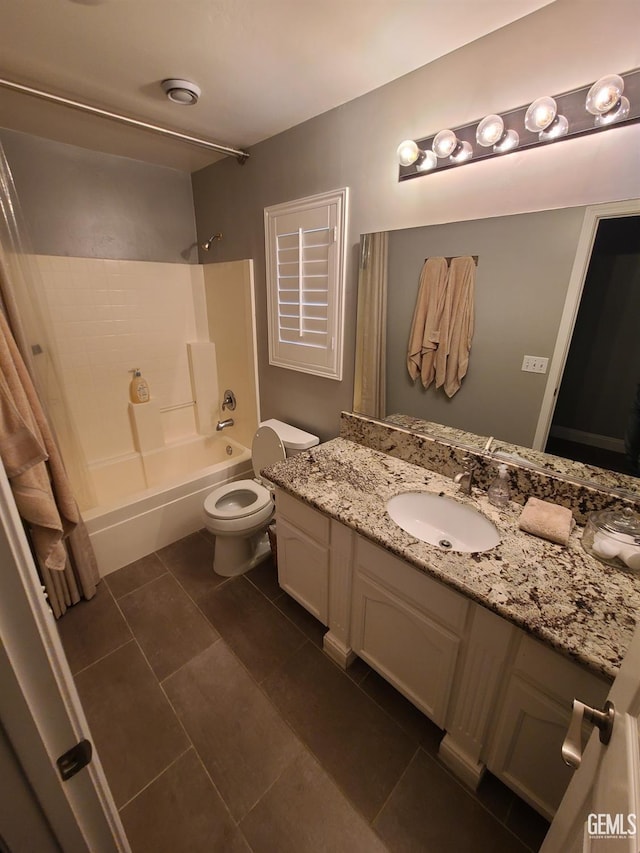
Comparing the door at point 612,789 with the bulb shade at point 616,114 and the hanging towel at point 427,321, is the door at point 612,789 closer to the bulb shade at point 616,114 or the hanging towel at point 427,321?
the hanging towel at point 427,321

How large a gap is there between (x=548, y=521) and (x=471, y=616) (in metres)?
0.40

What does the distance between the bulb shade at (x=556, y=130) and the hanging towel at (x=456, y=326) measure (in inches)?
14.4

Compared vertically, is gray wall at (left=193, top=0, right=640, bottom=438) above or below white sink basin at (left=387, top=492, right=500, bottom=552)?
above

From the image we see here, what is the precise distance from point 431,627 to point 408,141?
1.68 m

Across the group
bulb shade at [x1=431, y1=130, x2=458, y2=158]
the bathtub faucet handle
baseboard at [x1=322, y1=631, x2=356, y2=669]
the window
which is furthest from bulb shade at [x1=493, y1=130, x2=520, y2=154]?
the bathtub faucet handle

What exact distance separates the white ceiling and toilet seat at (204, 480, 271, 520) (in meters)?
1.88

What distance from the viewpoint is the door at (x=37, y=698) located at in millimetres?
Answer: 427

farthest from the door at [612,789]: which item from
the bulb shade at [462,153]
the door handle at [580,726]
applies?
the bulb shade at [462,153]

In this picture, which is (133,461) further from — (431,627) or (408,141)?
(408,141)

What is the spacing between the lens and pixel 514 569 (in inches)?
38.3

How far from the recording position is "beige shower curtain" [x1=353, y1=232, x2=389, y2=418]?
1525 mm

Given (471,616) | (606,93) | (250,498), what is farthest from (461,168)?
(250,498)

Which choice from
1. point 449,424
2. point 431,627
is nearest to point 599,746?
point 431,627

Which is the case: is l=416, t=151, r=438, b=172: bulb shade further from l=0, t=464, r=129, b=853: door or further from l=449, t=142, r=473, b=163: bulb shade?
l=0, t=464, r=129, b=853: door
